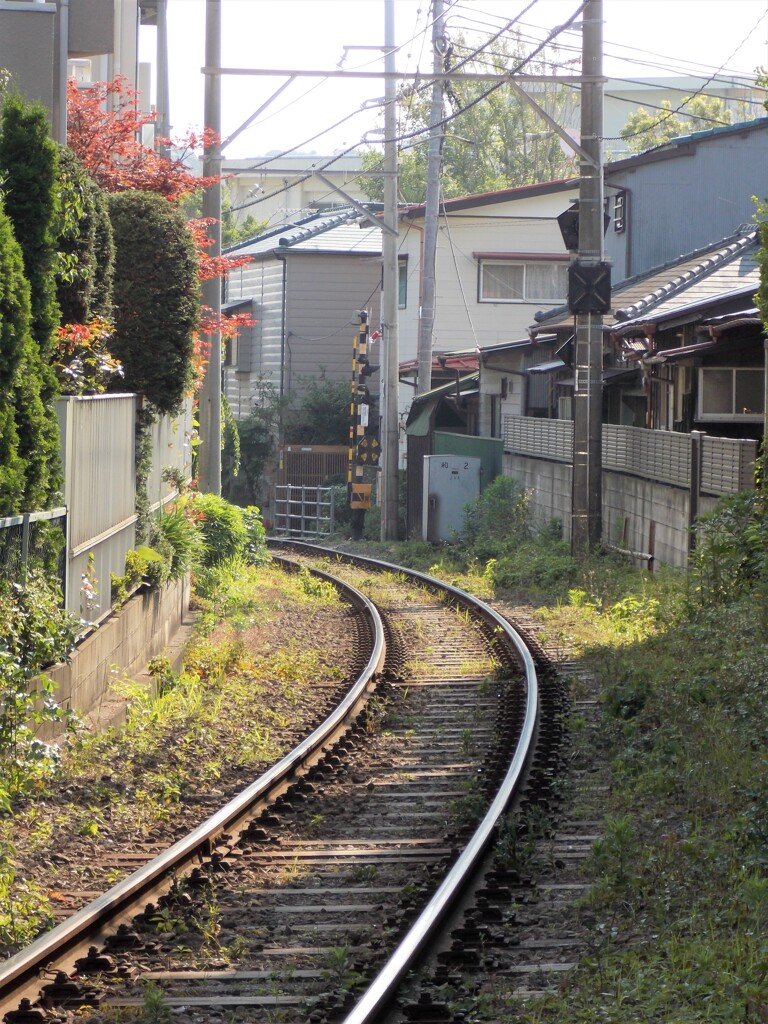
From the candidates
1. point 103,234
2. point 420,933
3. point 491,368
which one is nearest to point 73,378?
point 103,234

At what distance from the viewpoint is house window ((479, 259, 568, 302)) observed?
3394cm

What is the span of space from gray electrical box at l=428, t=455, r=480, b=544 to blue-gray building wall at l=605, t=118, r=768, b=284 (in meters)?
6.34

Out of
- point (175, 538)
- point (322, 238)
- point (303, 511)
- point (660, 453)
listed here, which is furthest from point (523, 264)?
point (175, 538)

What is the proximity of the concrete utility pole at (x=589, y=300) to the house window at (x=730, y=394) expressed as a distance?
57.5 inches

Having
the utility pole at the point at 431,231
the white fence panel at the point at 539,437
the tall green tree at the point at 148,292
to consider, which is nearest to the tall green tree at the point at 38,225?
the tall green tree at the point at 148,292

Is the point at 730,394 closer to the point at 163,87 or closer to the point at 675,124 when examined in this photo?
the point at 163,87

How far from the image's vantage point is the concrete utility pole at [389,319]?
2445 centimetres

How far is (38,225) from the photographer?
8.30 metres

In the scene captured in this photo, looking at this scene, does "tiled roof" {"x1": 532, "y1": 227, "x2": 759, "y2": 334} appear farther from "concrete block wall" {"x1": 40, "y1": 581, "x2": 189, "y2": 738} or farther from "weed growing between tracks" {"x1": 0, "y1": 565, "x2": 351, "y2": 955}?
"concrete block wall" {"x1": 40, "y1": 581, "x2": 189, "y2": 738}

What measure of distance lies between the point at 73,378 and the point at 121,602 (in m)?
1.98

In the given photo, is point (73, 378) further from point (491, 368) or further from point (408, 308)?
point (408, 308)

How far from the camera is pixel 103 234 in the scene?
11.1 m

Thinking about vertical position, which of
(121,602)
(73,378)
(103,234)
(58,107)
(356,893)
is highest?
(58,107)

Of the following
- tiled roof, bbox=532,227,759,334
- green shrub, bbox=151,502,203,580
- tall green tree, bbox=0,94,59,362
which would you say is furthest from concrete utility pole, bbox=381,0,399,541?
tall green tree, bbox=0,94,59,362
